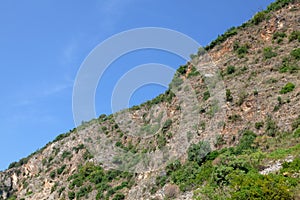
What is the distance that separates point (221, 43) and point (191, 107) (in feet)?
36.1

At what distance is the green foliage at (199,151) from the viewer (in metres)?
25.8

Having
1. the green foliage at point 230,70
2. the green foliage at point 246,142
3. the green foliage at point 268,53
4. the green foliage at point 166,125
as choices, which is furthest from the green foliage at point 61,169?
the green foliage at point 268,53

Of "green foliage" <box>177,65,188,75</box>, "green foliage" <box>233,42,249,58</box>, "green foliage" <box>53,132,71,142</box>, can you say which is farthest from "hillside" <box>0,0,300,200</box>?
"green foliage" <box>53,132,71,142</box>

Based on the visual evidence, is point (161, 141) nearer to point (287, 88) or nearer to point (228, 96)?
point (228, 96)

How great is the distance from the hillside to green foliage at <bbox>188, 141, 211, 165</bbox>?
10 centimetres

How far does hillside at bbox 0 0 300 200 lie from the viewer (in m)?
19.1

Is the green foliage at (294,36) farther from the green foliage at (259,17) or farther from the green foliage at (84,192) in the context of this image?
the green foliage at (84,192)

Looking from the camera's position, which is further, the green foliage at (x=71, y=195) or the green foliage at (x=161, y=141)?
the green foliage at (x=71, y=195)

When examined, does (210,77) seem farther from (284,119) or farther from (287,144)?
(287,144)

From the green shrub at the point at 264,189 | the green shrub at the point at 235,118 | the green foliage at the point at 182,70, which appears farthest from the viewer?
the green foliage at the point at 182,70

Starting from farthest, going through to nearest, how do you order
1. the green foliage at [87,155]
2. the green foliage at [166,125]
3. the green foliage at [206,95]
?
the green foliage at [87,155] < the green foliage at [166,125] < the green foliage at [206,95]

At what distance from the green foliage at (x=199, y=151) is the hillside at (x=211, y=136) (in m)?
0.10

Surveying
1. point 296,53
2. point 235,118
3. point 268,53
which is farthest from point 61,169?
point 296,53

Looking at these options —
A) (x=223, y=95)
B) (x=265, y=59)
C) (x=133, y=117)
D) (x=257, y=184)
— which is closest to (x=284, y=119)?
(x=223, y=95)
